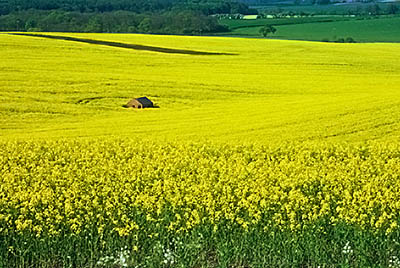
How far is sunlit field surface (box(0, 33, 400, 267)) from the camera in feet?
34.2

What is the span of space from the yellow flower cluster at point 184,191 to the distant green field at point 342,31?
44958mm

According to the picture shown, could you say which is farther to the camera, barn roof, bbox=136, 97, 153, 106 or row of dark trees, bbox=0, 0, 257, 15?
row of dark trees, bbox=0, 0, 257, 15

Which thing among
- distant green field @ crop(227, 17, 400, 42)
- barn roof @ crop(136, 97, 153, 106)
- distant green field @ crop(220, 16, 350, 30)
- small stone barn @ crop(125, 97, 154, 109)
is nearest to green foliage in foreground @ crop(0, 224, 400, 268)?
small stone barn @ crop(125, 97, 154, 109)

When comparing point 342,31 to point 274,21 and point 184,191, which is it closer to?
point 274,21

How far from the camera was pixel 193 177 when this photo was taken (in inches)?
499

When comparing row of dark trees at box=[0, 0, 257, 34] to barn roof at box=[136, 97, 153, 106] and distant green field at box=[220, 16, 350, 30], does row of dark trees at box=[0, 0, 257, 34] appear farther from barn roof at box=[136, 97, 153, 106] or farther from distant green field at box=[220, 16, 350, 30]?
barn roof at box=[136, 97, 153, 106]

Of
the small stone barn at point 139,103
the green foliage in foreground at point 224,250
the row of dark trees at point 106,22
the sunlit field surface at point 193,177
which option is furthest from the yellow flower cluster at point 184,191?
the row of dark trees at point 106,22

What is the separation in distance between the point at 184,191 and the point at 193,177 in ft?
3.42

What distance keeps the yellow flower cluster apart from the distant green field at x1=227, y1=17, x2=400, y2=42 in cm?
4496

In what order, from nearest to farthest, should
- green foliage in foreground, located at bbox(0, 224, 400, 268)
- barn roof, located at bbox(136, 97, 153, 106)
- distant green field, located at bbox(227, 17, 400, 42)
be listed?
green foliage in foreground, located at bbox(0, 224, 400, 268) < barn roof, located at bbox(136, 97, 153, 106) < distant green field, located at bbox(227, 17, 400, 42)

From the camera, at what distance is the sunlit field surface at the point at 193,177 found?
10.4m

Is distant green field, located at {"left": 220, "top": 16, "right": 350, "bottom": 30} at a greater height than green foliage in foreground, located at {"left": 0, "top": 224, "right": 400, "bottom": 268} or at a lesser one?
lesser

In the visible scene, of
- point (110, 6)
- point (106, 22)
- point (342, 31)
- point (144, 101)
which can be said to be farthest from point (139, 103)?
point (342, 31)

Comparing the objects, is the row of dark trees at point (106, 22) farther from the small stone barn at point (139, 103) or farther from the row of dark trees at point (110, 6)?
the small stone barn at point (139, 103)
